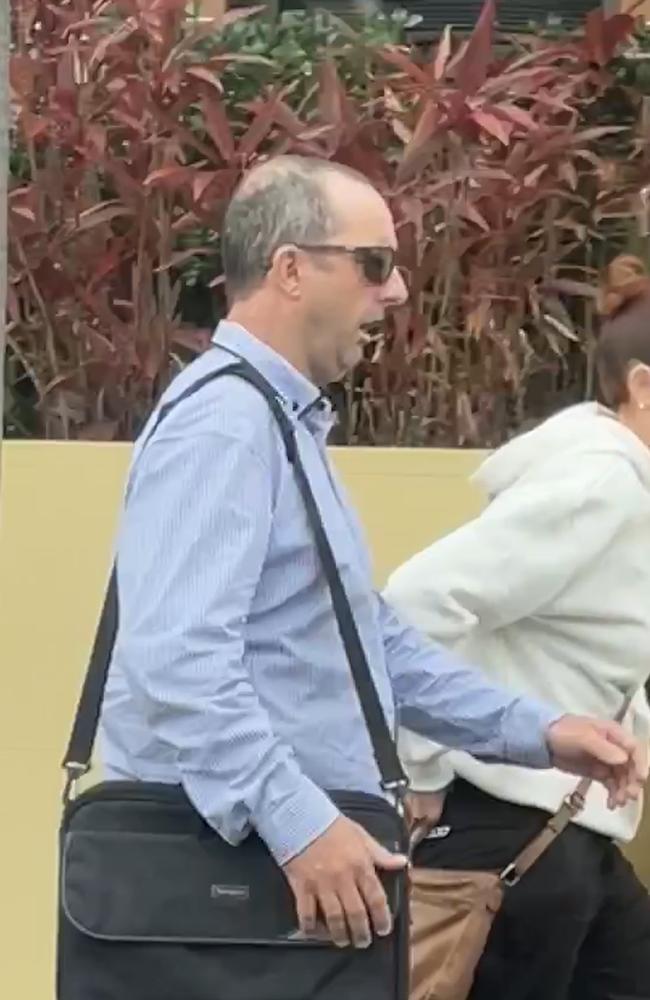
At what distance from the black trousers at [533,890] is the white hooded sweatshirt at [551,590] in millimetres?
45

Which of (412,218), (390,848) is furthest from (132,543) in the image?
(412,218)

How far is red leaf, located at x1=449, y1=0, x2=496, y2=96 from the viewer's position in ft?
16.8

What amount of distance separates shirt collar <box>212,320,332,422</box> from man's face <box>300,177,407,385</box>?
5 cm

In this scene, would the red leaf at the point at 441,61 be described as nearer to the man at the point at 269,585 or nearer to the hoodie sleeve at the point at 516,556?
the hoodie sleeve at the point at 516,556

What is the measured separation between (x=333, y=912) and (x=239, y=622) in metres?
0.40

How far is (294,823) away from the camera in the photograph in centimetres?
257

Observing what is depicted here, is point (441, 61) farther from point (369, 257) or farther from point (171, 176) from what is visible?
point (369, 257)

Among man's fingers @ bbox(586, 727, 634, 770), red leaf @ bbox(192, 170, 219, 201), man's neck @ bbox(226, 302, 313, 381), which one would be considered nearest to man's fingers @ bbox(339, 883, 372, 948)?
man's fingers @ bbox(586, 727, 634, 770)

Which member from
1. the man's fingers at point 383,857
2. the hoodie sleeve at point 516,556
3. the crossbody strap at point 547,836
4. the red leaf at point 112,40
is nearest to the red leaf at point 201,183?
the red leaf at point 112,40

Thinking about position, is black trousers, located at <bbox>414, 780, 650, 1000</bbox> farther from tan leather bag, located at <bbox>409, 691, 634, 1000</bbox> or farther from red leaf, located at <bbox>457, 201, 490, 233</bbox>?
red leaf, located at <bbox>457, 201, 490, 233</bbox>

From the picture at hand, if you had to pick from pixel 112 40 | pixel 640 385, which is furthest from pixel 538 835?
pixel 112 40

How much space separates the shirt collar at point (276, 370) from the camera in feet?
9.23

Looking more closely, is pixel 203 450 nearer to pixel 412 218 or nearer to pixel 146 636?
pixel 146 636

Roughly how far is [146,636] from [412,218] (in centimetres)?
267
